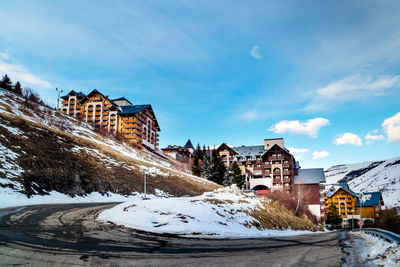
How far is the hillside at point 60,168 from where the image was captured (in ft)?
81.6

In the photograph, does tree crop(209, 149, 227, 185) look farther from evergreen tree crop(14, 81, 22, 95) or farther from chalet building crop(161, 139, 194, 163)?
evergreen tree crop(14, 81, 22, 95)

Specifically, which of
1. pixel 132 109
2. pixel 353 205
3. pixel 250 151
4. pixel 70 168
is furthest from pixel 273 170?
pixel 70 168

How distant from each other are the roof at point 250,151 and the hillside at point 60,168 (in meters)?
41.8

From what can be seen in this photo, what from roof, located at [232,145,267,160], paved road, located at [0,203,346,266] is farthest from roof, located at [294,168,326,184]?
paved road, located at [0,203,346,266]

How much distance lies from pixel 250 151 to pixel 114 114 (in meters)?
55.5

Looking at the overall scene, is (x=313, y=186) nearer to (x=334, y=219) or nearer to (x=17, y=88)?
(x=334, y=219)

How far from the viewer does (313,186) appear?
234 feet

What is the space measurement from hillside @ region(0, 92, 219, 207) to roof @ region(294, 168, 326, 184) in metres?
34.0

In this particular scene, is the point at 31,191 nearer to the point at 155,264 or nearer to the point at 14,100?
the point at 155,264

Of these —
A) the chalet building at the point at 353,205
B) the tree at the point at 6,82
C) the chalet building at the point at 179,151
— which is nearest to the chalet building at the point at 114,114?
the chalet building at the point at 179,151

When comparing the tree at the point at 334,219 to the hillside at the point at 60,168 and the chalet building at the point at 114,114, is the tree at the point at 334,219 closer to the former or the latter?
the hillside at the point at 60,168

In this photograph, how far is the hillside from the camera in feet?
81.6

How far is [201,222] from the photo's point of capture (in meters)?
13.7

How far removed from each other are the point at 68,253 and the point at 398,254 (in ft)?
32.1
